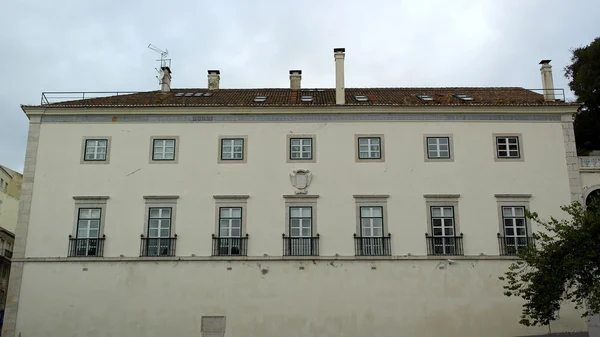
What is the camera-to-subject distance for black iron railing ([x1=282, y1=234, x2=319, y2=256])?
22.3m

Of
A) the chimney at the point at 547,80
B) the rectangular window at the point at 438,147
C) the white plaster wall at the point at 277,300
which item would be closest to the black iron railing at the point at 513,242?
the white plaster wall at the point at 277,300

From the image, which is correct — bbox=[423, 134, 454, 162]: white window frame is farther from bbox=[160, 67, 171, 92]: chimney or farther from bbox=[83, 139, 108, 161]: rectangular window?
bbox=[83, 139, 108, 161]: rectangular window

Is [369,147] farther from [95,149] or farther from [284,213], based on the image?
[95,149]

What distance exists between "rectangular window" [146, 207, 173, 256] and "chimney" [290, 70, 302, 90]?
873 cm

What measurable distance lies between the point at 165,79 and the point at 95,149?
4.90 metres

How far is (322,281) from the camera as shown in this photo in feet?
72.3

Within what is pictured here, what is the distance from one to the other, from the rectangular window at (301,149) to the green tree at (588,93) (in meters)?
16.2

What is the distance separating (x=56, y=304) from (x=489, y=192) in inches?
609

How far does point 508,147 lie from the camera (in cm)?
2348

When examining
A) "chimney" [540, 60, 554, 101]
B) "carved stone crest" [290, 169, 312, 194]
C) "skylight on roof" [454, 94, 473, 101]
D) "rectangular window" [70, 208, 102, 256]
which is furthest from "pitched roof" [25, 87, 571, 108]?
"rectangular window" [70, 208, 102, 256]

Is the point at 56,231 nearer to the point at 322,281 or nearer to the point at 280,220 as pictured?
the point at 280,220

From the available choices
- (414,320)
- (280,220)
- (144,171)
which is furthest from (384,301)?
(144,171)

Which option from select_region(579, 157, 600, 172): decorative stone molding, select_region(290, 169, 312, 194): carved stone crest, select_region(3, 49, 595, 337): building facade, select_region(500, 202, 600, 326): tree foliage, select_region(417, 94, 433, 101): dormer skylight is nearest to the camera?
select_region(500, 202, 600, 326): tree foliage

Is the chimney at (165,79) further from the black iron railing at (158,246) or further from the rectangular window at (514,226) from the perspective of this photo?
the rectangular window at (514,226)
